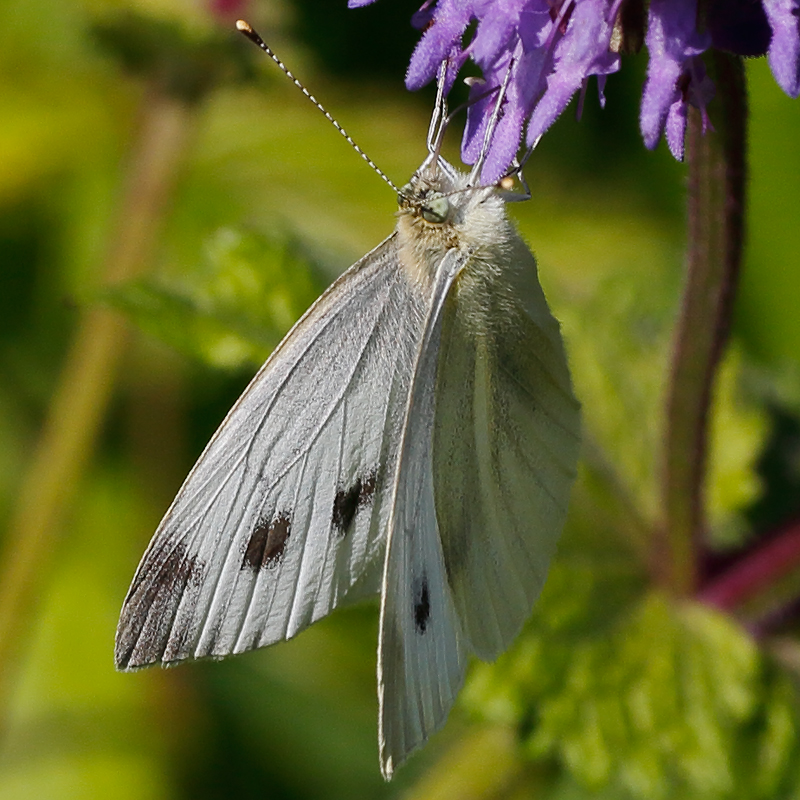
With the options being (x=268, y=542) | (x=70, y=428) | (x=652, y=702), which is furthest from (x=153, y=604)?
(x=70, y=428)

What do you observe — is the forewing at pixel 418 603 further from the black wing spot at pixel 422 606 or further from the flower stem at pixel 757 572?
the flower stem at pixel 757 572

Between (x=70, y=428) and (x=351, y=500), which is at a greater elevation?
(x=70, y=428)

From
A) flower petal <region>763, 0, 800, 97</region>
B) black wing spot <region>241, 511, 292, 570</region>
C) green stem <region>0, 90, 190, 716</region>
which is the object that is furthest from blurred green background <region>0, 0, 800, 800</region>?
flower petal <region>763, 0, 800, 97</region>

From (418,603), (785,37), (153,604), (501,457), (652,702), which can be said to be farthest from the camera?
(652,702)

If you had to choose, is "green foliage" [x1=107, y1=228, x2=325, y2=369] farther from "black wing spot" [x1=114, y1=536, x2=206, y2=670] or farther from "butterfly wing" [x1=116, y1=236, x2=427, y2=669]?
"black wing spot" [x1=114, y1=536, x2=206, y2=670]

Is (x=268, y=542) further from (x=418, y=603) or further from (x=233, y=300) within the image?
(x=233, y=300)

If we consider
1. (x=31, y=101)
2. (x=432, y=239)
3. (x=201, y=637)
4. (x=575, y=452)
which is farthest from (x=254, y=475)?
(x=31, y=101)

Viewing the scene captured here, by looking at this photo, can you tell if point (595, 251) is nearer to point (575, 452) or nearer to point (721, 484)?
point (721, 484)
